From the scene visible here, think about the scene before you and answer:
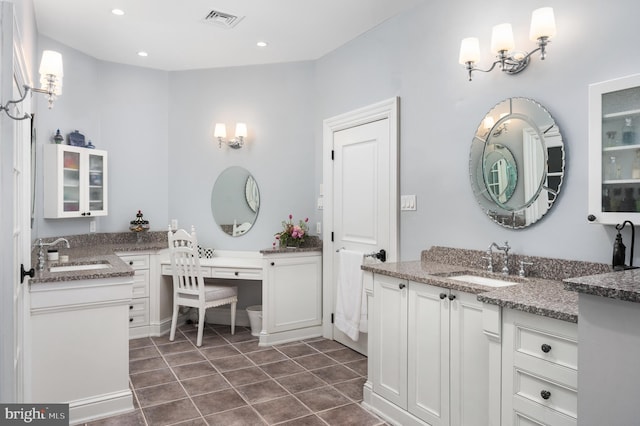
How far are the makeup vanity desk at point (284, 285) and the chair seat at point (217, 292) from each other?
0.13m

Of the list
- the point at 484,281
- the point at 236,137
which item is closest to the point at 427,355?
the point at 484,281

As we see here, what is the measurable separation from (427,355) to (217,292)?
233 centimetres

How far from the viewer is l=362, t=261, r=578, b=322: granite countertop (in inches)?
64.9

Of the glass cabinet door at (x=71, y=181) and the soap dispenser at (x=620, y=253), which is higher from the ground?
the glass cabinet door at (x=71, y=181)

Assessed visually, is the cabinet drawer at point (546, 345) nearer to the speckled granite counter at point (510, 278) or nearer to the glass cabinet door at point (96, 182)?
the speckled granite counter at point (510, 278)

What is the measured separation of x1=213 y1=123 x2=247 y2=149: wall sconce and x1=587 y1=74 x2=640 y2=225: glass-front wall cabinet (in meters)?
3.41

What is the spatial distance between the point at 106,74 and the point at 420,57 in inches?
131

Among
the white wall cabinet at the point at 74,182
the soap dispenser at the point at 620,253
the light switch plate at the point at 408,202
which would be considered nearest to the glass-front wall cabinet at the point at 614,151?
the soap dispenser at the point at 620,253

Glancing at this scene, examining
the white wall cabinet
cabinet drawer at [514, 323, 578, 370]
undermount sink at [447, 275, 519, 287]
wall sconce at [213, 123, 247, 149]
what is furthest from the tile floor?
wall sconce at [213, 123, 247, 149]

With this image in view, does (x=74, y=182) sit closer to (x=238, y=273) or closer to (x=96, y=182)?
(x=96, y=182)

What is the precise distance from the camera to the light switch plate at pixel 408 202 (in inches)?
129

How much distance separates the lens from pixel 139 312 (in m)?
4.32

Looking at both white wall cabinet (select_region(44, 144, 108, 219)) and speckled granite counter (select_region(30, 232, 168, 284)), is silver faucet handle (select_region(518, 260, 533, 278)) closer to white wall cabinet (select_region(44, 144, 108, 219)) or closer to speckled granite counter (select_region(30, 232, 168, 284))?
speckled granite counter (select_region(30, 232, 168, 284))

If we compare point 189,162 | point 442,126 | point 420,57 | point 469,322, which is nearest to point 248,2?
point 420,57
